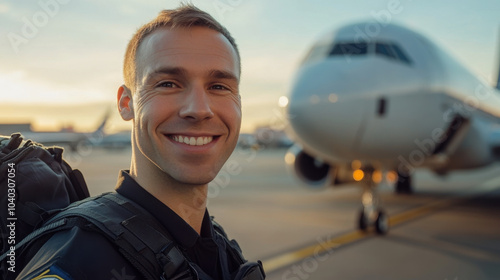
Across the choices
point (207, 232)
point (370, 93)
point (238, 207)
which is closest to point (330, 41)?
point (370, 93)

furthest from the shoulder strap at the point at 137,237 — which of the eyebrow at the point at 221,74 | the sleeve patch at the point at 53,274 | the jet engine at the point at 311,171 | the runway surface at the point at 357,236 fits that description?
the jet engine at the point at 311,171

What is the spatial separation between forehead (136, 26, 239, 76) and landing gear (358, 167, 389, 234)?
22.4 feet

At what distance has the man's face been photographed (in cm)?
109

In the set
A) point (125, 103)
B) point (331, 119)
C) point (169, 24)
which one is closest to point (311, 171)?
point (331, 119)

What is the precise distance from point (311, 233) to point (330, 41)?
9.98 ft

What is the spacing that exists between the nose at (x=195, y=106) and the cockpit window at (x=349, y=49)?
6334mm

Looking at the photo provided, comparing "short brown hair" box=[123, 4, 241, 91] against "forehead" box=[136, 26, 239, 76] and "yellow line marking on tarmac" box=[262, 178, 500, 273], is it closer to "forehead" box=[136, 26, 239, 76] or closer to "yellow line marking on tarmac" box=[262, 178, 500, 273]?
"forehead" box=[136, 26, 239, 76]

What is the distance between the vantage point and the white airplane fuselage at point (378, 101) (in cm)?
664

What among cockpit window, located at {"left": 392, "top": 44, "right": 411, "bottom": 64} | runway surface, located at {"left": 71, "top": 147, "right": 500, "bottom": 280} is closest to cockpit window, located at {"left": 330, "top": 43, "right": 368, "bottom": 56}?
cockpit window, located at {"left": 392, "top": 44, "right": 411, "bottom": 64}

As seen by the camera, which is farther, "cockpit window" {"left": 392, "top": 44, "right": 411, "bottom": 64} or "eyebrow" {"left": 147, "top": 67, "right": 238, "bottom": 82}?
"cockpit window" {"left": 392, "top": 44, "right": 411, "bottom": 64}

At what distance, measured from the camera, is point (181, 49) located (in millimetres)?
1092

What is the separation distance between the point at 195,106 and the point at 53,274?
1.48ft

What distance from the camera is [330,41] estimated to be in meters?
7.57

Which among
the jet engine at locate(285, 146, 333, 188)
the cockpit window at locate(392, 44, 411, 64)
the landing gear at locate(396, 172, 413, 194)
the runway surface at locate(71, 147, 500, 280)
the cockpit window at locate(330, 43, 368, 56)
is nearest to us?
the runway surface at locate(71, 147, 500, 280)
